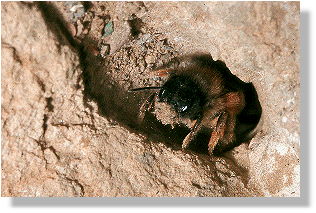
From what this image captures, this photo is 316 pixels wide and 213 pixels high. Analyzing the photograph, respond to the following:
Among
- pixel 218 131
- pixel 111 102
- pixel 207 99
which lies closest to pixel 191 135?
pixel 218 131

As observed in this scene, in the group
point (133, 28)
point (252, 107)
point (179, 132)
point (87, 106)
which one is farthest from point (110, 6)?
point (252, 107)

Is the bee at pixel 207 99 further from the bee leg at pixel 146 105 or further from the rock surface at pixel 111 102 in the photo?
the rock surface at pixel 111 102

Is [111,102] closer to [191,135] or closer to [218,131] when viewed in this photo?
[191,135]

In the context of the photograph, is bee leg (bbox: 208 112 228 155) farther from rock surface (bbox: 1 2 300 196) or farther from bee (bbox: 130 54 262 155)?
rock surface (bbox: 1 2 300 196)

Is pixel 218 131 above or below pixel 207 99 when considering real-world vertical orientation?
below

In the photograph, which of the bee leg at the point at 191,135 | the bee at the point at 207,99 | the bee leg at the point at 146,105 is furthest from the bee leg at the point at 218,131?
the bee leg at the point at 146,105

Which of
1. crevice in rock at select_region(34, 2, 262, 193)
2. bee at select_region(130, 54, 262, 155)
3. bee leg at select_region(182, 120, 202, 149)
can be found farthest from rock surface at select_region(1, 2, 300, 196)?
bee at select_region(130, 54, 262, 155)

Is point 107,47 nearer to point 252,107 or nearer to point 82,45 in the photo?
point 82,45
